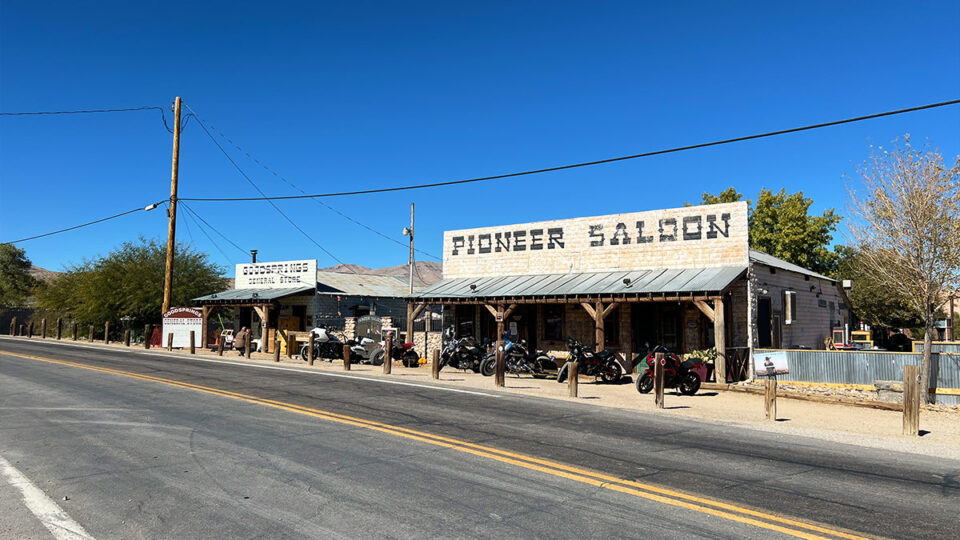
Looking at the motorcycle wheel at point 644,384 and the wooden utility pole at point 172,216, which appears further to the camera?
the wooden utility pole at point 172,216

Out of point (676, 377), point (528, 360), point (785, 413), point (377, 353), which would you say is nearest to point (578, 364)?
point (528, 360)

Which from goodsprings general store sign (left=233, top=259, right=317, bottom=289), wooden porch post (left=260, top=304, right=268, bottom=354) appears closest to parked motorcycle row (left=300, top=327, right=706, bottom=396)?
wooden porch post (left=260, top=304, right=268, bottom=354)

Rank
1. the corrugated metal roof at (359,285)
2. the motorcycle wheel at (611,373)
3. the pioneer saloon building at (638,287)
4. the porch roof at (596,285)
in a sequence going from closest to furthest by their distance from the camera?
the motorcycle wheel at (611,373), the porch roof at (596,285), the pioneer saloon building at (638,287), the corrugated metal roof at (359,285)

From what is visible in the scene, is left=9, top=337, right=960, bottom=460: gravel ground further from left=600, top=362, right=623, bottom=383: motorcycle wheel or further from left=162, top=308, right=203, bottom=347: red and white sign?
Answer: left=162, top=308, right=203, bottom=347: red and white sign

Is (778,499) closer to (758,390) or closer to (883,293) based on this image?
(758,390)

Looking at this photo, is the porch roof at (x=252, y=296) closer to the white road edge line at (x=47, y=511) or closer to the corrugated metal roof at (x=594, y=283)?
the corrugated metal roof at (x=594, y=283)

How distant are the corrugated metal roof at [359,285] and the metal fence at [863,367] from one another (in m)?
21.3

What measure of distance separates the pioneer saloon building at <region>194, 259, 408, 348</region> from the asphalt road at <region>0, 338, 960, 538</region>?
18.5 meters

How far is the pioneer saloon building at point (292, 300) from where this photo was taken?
30.2m

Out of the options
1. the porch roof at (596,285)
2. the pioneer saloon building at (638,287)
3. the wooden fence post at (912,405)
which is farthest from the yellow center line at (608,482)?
the pioneer saloon building at (638,287)

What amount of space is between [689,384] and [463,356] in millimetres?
8141

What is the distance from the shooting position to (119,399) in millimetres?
11961

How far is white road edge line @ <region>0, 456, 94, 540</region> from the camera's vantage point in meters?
4.78

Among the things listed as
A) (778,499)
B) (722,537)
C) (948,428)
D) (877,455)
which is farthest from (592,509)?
(948,428)
